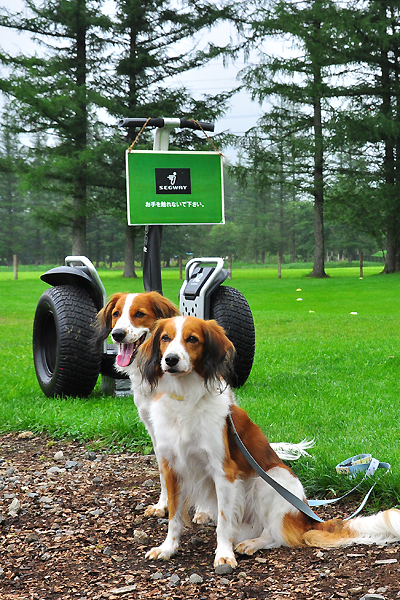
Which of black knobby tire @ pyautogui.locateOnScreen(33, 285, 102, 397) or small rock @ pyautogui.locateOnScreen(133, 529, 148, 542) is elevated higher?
black knobby tire @ pyautogui.locateOnScreen(33, 285, 102, 397)

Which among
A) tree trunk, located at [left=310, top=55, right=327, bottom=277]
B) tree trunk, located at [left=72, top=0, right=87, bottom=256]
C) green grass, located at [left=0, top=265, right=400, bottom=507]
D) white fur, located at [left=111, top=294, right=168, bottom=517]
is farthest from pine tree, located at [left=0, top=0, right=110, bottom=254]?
white fur, located at [left=111, top=294, right=168, bottom=517]

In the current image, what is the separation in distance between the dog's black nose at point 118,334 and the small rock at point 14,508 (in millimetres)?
958

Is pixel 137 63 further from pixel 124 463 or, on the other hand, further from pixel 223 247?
pixel 223 247

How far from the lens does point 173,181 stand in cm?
443

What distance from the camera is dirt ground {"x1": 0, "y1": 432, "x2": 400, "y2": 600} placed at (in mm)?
2250

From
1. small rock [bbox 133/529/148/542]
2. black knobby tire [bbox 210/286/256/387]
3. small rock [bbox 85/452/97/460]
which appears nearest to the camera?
small rock [bbox 133/529/148/542]

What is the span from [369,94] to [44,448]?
986 inches

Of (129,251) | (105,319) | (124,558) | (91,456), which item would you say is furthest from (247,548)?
(129,251)

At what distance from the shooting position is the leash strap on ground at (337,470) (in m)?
2.51

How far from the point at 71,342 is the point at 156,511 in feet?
6.65

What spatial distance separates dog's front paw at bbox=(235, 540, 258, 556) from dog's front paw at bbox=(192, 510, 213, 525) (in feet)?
1.31

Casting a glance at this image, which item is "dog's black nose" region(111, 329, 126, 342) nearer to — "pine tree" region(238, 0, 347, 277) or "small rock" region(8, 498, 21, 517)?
"small rock" region(8, 498, 21, 517)

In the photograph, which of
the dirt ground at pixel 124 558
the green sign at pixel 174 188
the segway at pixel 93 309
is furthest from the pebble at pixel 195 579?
the green sign at pixel 174 188

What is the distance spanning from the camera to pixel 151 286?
4430mm
